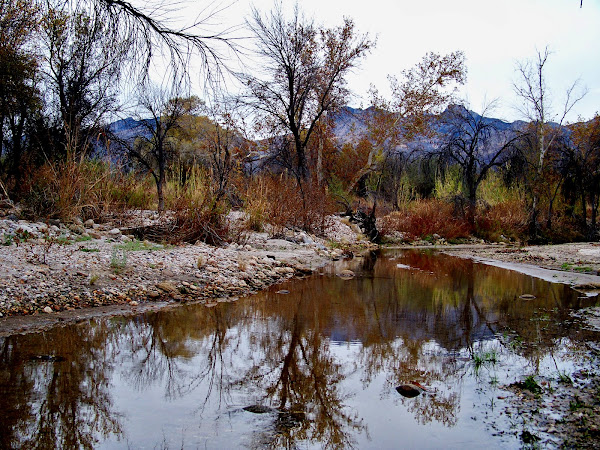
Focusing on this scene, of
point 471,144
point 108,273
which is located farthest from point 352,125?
point 108,273

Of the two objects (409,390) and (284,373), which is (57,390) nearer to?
(284,373)

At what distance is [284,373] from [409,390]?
104 cm

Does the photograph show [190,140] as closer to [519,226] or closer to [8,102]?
[8,102]

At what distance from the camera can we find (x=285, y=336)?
4.86 m

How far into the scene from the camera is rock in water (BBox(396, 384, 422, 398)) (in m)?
3.29

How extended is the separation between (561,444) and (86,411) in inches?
114

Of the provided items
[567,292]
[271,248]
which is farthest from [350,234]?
[567,292]

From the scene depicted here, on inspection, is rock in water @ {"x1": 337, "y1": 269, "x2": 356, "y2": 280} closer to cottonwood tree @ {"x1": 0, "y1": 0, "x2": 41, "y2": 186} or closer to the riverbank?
the riverbank

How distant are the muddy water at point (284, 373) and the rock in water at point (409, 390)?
0.16 feet

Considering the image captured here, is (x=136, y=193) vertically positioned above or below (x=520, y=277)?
above

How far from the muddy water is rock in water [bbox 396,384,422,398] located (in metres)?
0.05

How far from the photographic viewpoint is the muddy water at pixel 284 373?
8.80 ft

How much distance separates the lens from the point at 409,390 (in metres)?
3.32

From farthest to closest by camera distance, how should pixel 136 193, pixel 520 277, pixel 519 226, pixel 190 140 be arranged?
pixel 190 140
pixel 519 226
pixel 136 193
pixel 520 277
